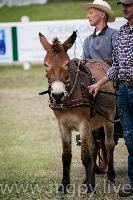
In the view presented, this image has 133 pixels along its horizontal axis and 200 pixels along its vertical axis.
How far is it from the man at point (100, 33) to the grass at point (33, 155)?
1.05m

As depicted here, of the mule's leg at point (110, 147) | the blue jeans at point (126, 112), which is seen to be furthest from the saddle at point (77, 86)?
the mule's leg at point (110, 147)

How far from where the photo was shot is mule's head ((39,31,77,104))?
8.30 metres

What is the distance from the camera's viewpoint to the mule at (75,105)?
8469 millimetres

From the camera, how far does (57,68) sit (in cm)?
845

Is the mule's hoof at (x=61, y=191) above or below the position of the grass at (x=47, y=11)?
below

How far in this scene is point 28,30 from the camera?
24.8 m

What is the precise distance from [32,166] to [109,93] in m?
2.24

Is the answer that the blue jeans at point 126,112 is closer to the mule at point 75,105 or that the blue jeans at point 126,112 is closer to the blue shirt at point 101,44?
the mule at point 75,105

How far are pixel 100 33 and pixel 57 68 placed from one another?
6.60 ft

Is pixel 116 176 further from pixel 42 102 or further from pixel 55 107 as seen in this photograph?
pixel 42 102

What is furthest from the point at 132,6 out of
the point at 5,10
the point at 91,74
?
the point at 5,10

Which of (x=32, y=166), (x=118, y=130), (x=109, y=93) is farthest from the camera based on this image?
(x=32, y=166)

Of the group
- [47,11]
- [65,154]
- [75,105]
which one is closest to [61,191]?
[65,154]

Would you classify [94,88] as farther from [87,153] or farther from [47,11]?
[47,11]
